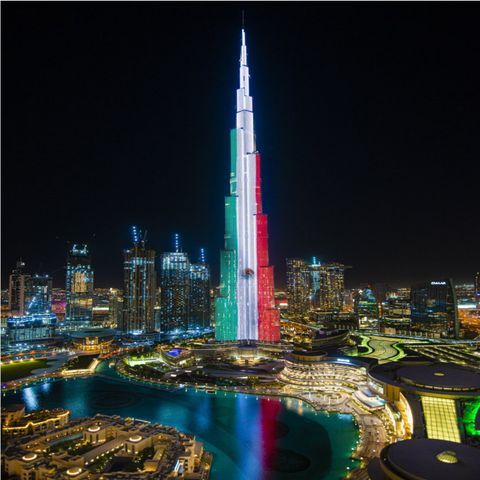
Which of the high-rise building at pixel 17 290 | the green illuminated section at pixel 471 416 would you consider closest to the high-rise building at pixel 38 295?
the high-rise building at pixel 17 290

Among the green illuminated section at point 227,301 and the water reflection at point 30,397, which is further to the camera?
the green illuminated section at point 227,301

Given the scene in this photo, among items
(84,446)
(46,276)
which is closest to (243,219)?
(84,446)

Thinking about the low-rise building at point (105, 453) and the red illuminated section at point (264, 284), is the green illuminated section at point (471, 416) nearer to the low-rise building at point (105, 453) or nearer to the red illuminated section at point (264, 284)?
the low-rise building at point (105, 453)

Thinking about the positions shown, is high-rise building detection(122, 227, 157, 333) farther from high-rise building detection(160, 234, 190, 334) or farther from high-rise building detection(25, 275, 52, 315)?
high-rise building detection(25, 275, 52, 315)

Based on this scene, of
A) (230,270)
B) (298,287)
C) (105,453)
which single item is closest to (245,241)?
(230,270)

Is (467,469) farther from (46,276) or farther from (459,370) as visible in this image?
(46,276)

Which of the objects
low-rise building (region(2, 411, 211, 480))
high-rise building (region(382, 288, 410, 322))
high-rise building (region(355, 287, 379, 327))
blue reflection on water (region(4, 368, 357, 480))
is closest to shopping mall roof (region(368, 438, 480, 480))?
blue reflection on water (region(4, 368, 357, 480))

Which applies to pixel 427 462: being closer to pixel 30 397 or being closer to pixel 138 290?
pixel 30 397
